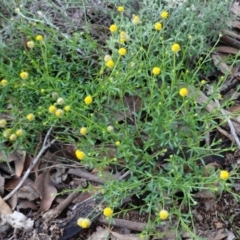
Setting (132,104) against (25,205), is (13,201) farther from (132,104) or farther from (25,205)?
(132,104)

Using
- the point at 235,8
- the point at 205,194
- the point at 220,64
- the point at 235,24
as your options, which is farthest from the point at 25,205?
the point at 235,8

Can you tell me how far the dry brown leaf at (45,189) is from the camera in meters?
2.36

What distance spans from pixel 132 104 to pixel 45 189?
2.04 feet

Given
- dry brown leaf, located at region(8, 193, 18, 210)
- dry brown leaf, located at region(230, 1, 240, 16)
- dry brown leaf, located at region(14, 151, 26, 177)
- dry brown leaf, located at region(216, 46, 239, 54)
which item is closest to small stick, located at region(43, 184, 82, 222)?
dry brown leaf, located at region(8, 193, 18, 210)

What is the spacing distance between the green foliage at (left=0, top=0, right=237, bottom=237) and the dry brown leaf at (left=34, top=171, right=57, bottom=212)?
176 millimetres

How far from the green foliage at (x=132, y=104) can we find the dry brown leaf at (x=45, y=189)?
0.58ft

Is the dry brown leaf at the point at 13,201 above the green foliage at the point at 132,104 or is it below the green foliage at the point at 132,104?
below

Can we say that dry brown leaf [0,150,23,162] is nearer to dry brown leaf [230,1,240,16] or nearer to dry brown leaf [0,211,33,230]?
dry brown leaf [0,211,33,230]

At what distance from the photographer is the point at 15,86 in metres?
2.22

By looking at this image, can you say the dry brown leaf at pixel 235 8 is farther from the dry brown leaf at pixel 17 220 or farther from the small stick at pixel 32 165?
the dry brown leaf at pixel 17 220

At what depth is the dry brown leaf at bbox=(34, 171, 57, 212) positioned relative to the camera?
2359 millimetres

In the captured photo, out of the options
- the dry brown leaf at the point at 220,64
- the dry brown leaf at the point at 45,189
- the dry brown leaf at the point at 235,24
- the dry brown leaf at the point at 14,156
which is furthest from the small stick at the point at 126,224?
the dry brown leaf at the point at 235,24

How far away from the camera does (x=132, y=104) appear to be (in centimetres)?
252

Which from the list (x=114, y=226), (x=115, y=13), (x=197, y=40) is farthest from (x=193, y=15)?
(x=114, y=226)
